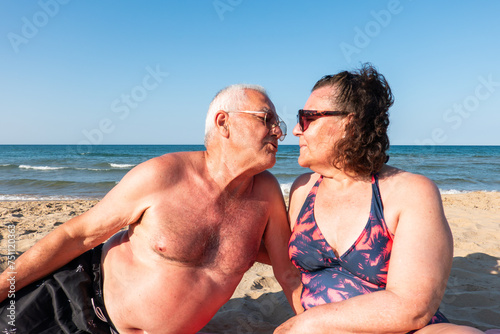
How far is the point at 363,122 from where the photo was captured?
7.15ft

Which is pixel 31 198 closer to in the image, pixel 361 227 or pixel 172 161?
pixel 172 161

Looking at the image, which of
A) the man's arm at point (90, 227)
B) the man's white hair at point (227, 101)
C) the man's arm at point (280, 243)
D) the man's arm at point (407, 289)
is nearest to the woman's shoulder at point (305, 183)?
the man's arm at point (280, 243)

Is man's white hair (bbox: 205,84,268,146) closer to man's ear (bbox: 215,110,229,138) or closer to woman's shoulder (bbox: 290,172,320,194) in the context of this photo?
man's ear (bbox: 215,110,229,138)

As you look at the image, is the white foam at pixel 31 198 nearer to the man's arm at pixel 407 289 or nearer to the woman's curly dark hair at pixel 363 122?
the woman's curly dark hair at pixel 363 122

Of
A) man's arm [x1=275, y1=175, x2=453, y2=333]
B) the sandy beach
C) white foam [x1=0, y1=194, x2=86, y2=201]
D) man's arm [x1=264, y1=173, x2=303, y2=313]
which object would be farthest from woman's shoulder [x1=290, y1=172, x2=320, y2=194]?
white foam [x1=0, y1=194, x2=86, y2=201]

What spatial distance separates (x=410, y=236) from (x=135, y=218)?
1.55 m

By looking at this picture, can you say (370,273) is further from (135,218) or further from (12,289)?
(12,289)

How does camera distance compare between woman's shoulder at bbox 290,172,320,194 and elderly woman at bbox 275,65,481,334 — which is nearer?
elderly woman at bbox 275,65,481,334

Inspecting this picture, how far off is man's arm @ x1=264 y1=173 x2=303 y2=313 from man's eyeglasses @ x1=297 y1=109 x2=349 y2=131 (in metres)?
0.48

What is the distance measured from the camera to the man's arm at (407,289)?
168 cm

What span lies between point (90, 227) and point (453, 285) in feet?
12.2

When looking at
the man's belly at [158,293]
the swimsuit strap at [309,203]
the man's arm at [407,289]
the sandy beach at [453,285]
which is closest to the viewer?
the man's arm at [407,289]

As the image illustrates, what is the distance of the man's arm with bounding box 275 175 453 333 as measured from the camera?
1676 mm

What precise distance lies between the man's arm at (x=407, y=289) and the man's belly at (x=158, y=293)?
0.60 meters
